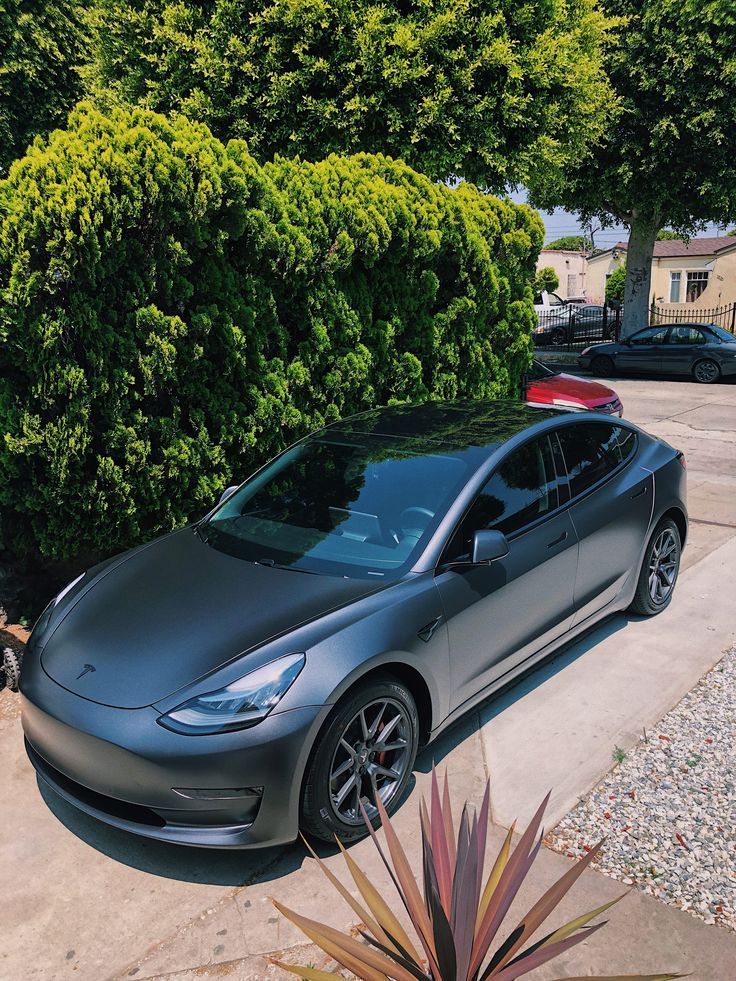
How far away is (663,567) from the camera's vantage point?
5508 millimetres

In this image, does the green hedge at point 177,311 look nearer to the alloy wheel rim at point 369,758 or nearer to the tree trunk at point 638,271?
the alloy wheel rim at point 369,758

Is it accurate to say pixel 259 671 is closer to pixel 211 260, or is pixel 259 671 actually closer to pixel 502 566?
pixel 502 566

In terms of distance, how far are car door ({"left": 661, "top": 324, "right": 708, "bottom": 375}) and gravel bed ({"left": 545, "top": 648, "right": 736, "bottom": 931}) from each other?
16.1 meters

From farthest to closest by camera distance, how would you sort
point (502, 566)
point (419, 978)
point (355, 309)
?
1. point (355, 309)
2. point (502, 566)
3. point (419, 978)

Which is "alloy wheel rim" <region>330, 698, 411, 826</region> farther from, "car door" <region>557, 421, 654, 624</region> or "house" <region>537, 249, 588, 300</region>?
"house" <region>537, 249, 588, 300</region>

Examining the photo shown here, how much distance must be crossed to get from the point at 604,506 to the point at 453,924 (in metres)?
2.99

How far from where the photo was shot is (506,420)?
4773 millimetres

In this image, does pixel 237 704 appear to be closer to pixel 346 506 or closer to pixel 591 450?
pixel 346 506

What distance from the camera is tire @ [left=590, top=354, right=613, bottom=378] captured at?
66.0 feet

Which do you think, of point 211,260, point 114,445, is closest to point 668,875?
point 114,445

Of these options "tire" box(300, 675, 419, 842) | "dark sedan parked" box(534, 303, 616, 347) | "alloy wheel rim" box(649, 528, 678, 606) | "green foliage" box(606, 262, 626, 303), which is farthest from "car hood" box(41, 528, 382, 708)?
"green foliage" box(606, 262, 626, 303)

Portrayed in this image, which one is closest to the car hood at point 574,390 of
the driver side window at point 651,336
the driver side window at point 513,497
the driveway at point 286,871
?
the driveway at point 286,871

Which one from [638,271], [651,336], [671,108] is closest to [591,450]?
[651,336]

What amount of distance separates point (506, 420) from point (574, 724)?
1739 mm
